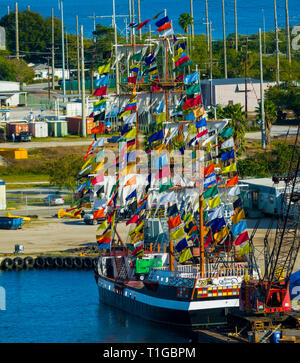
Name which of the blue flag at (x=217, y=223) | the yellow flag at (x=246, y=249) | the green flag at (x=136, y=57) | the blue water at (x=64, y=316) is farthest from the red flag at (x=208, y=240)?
the green flag at (x=136, y=57)

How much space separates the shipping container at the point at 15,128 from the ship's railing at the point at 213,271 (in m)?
87.2

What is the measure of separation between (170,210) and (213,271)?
6.04m

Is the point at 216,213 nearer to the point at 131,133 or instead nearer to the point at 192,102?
the point at 192,102

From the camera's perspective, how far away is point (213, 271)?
2458 inches

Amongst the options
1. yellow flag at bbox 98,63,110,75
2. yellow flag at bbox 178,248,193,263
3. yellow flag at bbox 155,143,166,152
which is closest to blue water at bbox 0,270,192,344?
yellow flag at bbox 178,248,193,263

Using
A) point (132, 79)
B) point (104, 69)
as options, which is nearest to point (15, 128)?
point (132, 79)

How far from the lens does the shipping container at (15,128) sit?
149 meters

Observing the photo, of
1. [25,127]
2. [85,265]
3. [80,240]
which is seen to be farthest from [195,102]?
[25,127]

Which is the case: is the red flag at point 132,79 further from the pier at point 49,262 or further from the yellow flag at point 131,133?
the pier at point 49,262

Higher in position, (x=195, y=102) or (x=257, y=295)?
(x=195, y=102)

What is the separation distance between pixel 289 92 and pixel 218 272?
10099cm

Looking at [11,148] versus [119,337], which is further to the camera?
[11,148]
